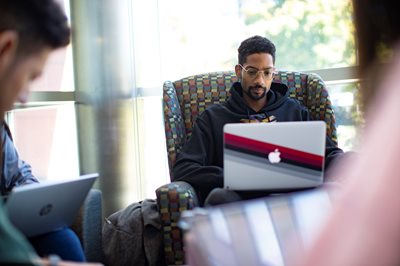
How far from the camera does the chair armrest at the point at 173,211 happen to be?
5.72 ft

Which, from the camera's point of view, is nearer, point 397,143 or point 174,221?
point 397,143

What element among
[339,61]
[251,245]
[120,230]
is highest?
[339,61]

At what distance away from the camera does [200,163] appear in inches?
81.5

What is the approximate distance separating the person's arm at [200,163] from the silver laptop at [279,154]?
303 mm

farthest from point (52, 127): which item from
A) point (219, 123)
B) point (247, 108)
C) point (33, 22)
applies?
point (33, 22)

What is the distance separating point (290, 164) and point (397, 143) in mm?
1207

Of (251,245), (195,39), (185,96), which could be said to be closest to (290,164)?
(251,245)

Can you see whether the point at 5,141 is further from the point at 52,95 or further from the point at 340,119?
the point at 340,119

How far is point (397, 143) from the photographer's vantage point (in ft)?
1.30

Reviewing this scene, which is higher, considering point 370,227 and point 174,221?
point 370,227

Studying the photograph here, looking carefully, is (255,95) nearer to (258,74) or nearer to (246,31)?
(258,74)

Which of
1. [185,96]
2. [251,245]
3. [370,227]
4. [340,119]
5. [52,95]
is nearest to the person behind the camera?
[370,227]

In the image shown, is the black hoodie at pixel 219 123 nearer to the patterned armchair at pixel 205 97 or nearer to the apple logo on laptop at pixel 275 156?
the patterned armchair at pixel 205 97

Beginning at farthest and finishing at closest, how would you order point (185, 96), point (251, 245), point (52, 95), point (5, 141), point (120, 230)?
point (52, 95)
point (185, 96)
point (120, 230)
point (5, 141)
point (251, 245)
